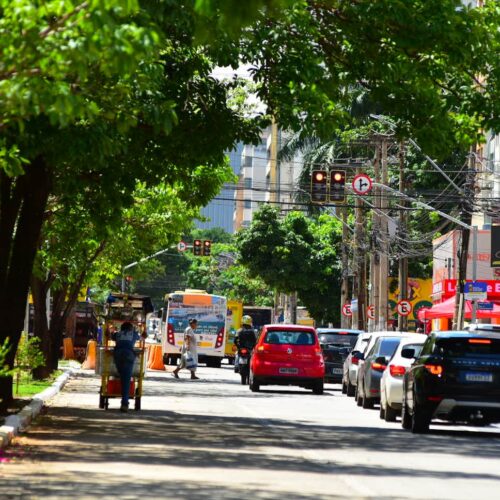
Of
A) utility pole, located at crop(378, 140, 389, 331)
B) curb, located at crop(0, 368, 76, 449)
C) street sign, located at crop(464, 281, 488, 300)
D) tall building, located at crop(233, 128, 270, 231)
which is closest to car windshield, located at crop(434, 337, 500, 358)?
curb, located at crop(0, 368, 76, 449)

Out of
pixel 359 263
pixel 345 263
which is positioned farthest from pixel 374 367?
pixel 345 263

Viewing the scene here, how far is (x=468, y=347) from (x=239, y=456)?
6.19 metres

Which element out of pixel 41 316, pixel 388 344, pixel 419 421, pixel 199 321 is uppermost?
pixel 199 321

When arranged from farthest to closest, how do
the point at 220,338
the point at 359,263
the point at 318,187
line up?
the point at 359,263 → the point at 220,338 → the point at 318,187

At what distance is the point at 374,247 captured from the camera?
57.6m

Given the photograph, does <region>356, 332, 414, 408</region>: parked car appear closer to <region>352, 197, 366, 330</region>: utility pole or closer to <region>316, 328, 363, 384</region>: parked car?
<region>316, 328, 363, 384</region>: parked car

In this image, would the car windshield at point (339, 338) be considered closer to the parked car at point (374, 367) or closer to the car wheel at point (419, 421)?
the parked car at point (374, 367)

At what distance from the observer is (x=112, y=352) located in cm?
2516

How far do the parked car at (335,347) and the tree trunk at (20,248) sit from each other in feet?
65.9

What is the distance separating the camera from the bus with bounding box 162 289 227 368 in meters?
59.5

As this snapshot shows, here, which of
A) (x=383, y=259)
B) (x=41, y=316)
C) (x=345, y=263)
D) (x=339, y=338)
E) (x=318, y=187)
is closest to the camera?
(x=41, y=316)

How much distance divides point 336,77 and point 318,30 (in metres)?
0.77

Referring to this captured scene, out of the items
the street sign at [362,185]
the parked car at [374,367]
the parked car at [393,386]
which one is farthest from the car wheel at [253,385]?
the street sign at [362,185]

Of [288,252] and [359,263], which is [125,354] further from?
[288,252]
